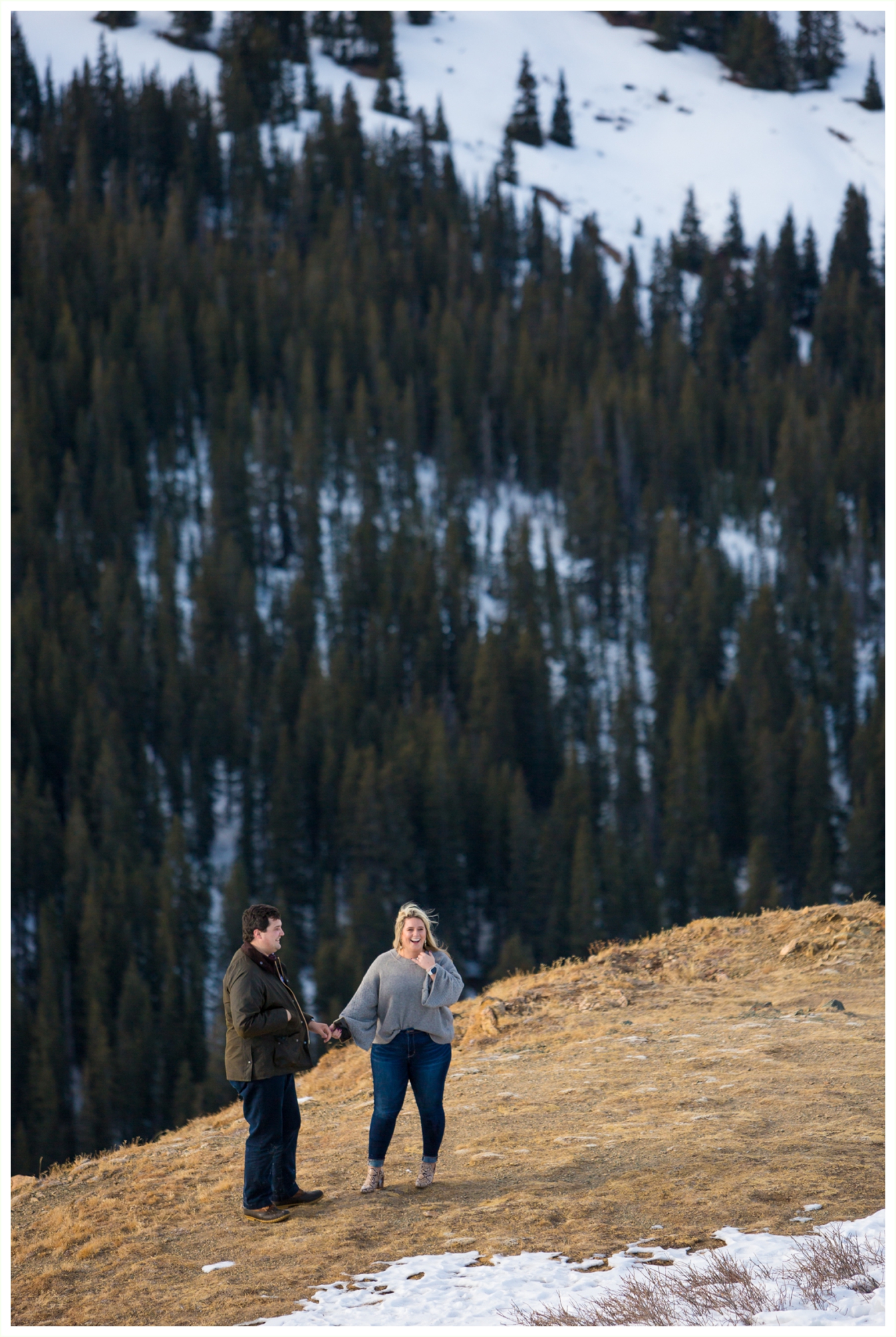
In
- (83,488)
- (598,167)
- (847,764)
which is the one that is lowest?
(847,764)

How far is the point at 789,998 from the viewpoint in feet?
51.9

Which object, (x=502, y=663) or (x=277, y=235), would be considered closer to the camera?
(x=502, y=663)

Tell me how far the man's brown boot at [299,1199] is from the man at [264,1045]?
118mm

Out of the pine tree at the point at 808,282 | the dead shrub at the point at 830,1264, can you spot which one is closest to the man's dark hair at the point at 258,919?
the dead shrub at the point at 830,1264

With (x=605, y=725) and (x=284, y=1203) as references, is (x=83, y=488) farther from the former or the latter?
(x=284, y=1203)

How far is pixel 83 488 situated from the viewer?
11381 cm

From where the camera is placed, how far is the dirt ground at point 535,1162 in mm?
8742

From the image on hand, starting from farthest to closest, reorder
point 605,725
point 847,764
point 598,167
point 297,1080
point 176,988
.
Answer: point 598,167 < point 605,725 < point 847,764 < point 176,988 < point 297,1080

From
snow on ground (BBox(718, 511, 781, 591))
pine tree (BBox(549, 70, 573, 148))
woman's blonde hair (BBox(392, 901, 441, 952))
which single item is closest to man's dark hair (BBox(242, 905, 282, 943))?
woman's blonde hair (BBox(392, 901, 441, 952))

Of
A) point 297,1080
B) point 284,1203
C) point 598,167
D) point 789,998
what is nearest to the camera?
point 284,1203

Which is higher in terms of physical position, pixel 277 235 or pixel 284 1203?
pixel 277 235

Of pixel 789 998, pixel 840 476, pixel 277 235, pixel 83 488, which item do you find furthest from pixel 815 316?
pixel 789 998

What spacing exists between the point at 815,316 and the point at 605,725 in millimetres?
77695

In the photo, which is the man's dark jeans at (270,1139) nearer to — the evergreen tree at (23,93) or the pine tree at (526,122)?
the evergreen tree at (23,93)
